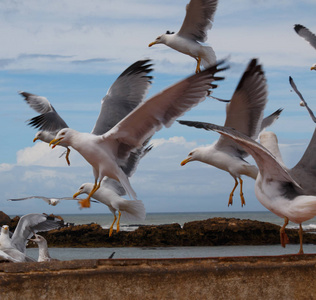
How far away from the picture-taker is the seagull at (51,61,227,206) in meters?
6.09

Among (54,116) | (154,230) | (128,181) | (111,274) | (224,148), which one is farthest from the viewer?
(154,230)

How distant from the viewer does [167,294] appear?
4.34 m

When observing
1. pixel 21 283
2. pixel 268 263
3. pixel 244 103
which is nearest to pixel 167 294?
pixel 268 263

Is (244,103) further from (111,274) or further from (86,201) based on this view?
(111,274)

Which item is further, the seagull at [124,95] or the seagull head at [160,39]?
the seagull head at [160,39]

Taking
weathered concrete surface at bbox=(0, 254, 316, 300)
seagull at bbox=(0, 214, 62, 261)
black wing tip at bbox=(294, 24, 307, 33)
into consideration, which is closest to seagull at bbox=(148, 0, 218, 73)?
seagull at bbox=(0, 214, 62, 261)

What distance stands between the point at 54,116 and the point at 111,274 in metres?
7.38

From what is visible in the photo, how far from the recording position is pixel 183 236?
18.5 metres

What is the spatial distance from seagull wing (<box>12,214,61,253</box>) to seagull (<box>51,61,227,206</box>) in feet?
5.84

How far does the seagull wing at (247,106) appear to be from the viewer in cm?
728

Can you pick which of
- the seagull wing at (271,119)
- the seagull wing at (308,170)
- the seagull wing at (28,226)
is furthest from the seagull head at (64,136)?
the seagull wing at (271,119)

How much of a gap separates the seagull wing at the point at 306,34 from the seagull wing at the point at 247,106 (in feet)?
15.8

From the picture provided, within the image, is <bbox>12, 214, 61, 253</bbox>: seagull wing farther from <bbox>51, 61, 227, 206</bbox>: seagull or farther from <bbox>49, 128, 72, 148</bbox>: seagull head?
<bbox>49, 128, 72, 148</bbox>: seagull head

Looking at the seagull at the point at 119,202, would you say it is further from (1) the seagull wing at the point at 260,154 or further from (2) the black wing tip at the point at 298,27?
(2) the black wing tip at the point at 298,27
